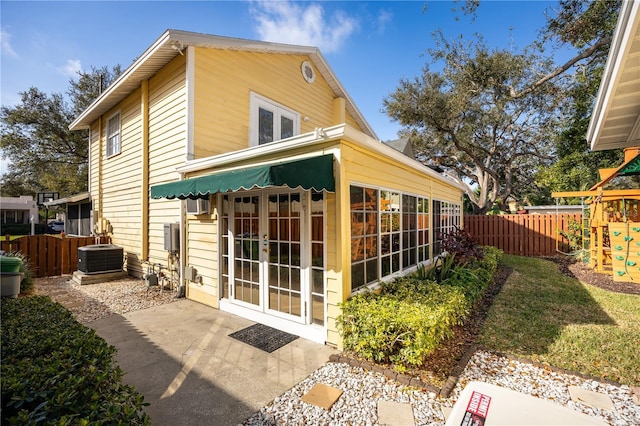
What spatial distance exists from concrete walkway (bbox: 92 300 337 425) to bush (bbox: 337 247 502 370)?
65 cm

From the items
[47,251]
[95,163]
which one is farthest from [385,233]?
[95,163]

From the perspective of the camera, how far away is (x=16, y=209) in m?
28.4

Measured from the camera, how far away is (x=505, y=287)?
8000 millimetres

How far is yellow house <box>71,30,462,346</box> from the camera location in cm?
457

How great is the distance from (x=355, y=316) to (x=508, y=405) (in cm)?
250

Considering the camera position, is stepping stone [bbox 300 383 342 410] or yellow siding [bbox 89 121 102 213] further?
yellow siding [bbox 89 121 102 213]

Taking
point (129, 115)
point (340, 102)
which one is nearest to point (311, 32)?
point (340, 102)

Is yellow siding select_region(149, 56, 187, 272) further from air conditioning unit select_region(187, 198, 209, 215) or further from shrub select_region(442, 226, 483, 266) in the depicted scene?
shrub select_region(442, 226, 483, 266)

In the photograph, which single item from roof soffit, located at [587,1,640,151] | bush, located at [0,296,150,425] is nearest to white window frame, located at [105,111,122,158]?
bush, located at [0,296,150,425]

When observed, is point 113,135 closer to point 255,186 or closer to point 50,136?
point 255,186

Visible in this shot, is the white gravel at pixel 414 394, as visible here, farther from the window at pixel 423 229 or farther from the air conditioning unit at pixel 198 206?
the air conditioning unit at pixel 198 206

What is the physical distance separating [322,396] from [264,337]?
1.85 m

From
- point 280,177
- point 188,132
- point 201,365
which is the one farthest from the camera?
point 188,132

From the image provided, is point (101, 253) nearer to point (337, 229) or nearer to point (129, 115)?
point (129, 115)
